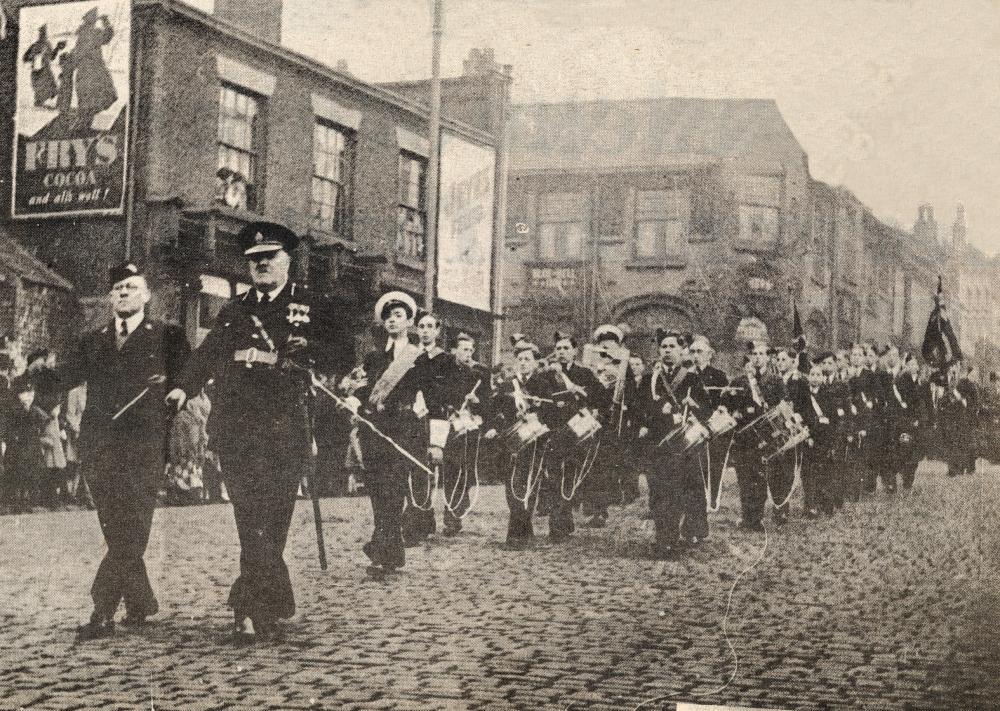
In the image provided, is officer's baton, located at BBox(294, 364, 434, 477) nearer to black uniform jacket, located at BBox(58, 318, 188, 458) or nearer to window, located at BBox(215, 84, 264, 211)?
black uniform jacket, located at BBox(58, 318, 188, 458)

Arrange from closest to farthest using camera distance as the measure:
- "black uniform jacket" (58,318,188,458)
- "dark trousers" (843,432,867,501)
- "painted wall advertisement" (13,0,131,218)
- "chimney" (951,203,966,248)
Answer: "chimney" (951,203,966,248) < "dark trousers" (843,432,867,501) < "black uniform jacket" (58,318,188,458) < "painted wall advertisement" (13,0,131,218)

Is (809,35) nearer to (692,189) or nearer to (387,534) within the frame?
(692,189)

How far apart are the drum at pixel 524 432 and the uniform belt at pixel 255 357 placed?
3.38ft

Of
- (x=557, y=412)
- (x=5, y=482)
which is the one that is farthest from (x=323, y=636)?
(x=5, y=482)

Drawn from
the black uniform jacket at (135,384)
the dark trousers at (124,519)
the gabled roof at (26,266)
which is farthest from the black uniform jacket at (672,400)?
the gabled roof at (26,266)

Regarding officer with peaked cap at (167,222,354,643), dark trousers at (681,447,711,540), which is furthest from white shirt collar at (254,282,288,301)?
dark trousers at (681,447,711,540)

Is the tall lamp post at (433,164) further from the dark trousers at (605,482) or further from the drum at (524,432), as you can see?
the dark trousers at (605,482)

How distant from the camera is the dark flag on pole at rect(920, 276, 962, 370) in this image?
476 centimetres

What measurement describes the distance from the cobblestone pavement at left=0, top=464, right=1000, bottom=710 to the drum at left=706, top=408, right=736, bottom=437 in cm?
25

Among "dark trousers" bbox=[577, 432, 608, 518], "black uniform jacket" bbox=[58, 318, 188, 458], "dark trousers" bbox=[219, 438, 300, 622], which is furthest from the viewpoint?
"black uniform jacket" bbox=[58, 318, 188, 458]

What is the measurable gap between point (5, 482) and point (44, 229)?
1.16 m

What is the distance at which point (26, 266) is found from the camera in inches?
217

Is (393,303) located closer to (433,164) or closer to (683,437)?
(433,164)

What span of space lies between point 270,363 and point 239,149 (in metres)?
1.04
